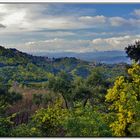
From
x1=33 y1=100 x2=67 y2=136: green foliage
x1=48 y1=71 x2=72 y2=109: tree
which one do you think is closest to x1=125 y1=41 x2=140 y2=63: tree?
x1=48 y1=71 x2=72 y2=109: tree

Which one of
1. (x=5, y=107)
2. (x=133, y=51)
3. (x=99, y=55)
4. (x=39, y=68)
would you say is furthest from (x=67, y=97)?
(x=133, y=51)

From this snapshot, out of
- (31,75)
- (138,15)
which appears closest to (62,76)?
(31,75)

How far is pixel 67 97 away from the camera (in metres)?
11.8

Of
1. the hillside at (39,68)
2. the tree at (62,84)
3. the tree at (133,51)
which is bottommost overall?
the tree at (62,84)

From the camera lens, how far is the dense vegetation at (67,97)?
38.4 feet

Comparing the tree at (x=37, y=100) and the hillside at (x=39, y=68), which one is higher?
the hillside at (x=39, y=68)

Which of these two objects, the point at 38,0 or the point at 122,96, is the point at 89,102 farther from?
the point at 38,0

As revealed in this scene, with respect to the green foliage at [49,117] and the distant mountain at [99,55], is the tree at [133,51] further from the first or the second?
the green foliage at [49,117]

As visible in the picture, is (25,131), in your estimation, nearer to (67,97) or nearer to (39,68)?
(67,97)

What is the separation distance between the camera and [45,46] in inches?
463

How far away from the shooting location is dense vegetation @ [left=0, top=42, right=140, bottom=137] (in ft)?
38.4

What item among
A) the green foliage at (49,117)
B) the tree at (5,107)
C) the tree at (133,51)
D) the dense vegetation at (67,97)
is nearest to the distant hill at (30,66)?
the dense vegetation at (67,97)

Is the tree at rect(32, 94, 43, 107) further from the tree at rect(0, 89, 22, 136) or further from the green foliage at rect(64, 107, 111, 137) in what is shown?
the green foliage at rect(64, 107, 111, 137)

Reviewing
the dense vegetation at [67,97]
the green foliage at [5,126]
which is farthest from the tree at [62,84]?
the green foliage at [5,126]
